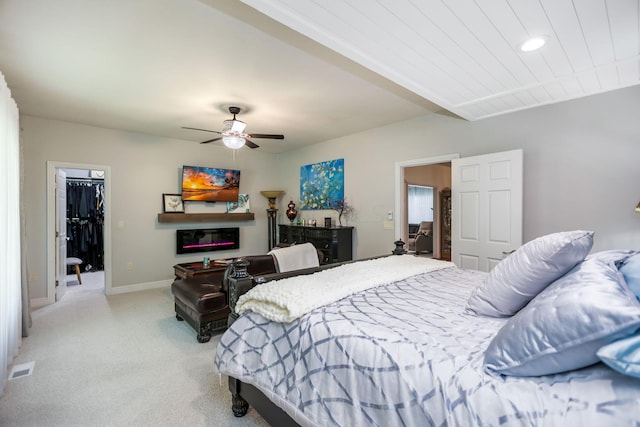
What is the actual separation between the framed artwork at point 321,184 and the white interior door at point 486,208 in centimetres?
215

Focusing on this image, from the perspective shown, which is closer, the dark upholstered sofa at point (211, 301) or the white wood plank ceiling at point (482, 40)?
the white wood plank ceiling at point (482, 40)

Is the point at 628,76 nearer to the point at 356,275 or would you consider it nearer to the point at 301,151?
the point at 356,275

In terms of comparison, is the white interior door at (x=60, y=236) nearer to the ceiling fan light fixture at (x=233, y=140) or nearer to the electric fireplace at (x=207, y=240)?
the electric fireplace at (x=207, y=240)

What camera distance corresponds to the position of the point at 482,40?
6.77ft

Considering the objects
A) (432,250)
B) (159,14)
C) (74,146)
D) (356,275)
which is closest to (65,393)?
(356,275)

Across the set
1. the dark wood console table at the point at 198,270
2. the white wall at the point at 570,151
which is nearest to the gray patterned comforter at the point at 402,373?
the white wall at the point at 570,151

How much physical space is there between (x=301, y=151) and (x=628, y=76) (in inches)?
188

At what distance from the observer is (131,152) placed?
5.06 m

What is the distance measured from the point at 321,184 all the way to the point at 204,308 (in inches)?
134

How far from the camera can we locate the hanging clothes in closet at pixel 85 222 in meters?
6.34

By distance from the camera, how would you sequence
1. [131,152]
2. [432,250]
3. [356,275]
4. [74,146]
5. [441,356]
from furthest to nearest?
[432,250] → [131,152] → [74,146] → [356,275] → [441,356]

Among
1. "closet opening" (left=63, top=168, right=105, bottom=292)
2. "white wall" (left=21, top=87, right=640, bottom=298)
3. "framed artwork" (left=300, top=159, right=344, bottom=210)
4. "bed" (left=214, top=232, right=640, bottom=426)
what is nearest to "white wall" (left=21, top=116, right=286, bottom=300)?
"white wall" (left=21, top=87, right=640, bottom=298)

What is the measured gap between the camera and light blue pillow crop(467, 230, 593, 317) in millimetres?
1228

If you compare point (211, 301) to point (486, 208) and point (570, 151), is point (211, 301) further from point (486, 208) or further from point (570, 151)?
point (570, 151)
